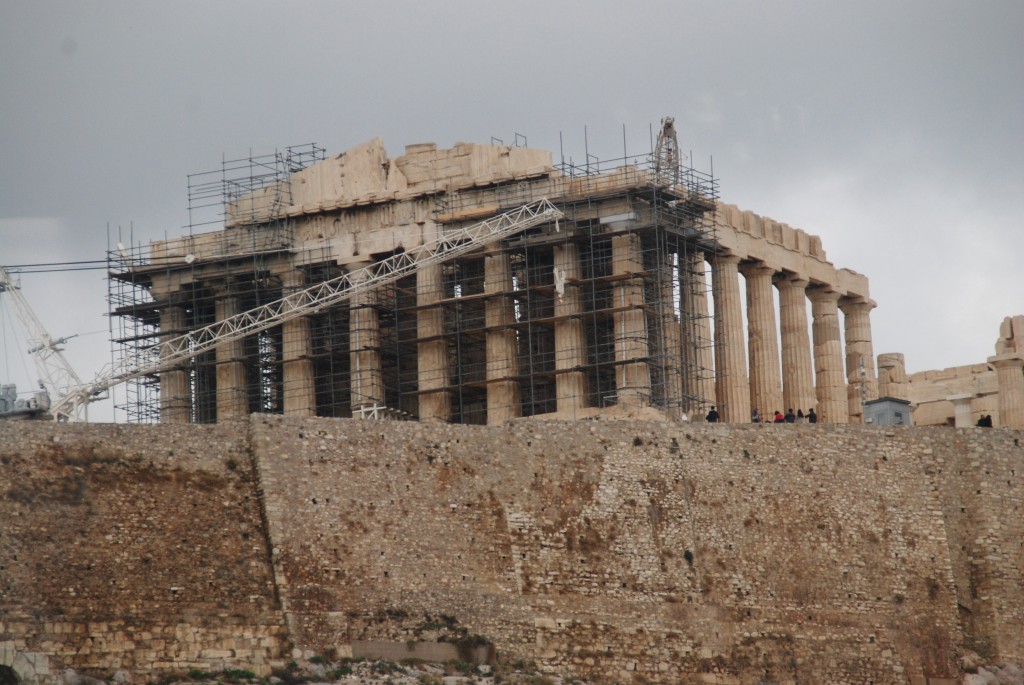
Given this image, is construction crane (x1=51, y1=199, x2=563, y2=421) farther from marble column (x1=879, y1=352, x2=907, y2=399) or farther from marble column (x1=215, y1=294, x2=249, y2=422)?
marble column (x1=879, y1=352, x2=907, y2=399)

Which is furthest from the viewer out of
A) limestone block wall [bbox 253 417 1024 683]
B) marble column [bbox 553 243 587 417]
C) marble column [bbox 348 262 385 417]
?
marble column [bbox 348 262 385 417]

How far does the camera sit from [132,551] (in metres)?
61.9

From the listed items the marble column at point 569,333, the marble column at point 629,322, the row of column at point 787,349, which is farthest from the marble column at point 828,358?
the marble column at point 569,333

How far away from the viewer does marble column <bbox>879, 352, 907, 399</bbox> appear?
305ft

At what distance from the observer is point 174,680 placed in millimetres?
60031

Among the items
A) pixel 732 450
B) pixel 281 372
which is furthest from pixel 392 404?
pixel 732 450

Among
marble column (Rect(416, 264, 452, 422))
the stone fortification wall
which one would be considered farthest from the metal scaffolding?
the stone fortification wall

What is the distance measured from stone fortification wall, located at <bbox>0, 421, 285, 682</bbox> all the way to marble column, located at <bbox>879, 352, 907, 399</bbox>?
3519cm

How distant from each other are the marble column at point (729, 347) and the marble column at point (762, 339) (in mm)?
828

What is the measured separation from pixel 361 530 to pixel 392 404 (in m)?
24.4

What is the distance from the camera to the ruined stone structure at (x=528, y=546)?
202 ft

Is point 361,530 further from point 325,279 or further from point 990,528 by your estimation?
point 325,279

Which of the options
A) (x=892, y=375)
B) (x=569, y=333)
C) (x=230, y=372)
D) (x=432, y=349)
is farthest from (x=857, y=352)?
(x=230, y=372)

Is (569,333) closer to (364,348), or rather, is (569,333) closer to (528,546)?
(364,348)
